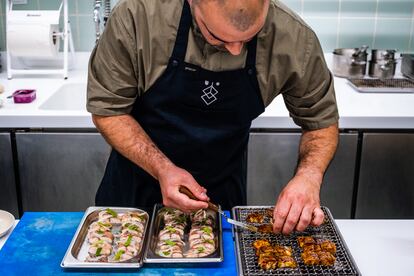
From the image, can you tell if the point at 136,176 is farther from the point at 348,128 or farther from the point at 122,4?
the point at 348,128

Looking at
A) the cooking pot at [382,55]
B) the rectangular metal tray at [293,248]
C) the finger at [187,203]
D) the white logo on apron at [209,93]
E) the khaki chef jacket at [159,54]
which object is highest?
the khaki chef jacket at [159,54]

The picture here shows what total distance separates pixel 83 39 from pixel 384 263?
2.39 meters

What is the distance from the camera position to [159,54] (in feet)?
5.61

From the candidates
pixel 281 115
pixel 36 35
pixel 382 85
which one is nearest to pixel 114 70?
pixel 281 115

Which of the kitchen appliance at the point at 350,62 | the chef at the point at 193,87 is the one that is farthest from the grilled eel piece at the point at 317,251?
the kitchen appliance at the point at 350,62

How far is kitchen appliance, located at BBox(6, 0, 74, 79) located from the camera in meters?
2.98

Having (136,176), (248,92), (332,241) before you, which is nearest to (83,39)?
(136,176)

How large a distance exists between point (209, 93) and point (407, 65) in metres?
1.88

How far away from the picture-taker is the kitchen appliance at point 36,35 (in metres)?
2.98

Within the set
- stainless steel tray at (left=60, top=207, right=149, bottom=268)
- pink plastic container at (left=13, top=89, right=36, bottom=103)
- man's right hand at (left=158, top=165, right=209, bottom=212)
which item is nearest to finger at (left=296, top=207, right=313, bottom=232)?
man's right hand at (left=158, top=165, right=209, bottom=212)

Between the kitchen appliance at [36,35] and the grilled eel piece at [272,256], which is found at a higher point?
the kitchen appliance at [36,35]

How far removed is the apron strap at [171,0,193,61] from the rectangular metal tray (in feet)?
1.69

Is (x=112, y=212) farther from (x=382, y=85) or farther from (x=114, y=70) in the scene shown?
(x=382, y=85)

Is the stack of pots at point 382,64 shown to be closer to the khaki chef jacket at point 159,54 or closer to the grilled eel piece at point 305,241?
the khaki chef jacket at point 159,54
